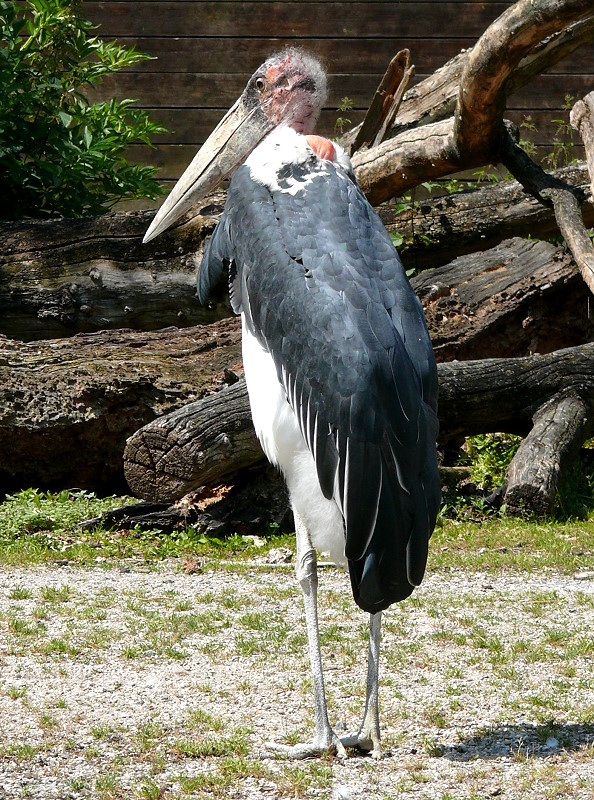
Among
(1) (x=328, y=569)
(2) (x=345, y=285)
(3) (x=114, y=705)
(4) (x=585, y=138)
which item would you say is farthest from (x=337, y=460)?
(4) (x=585, y=138)

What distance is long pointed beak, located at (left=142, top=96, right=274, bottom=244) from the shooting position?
380 cm

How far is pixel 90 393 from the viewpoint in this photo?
19.5 ft

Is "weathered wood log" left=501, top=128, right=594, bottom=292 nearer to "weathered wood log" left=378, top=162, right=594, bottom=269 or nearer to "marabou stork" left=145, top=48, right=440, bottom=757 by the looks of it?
"weathered wood log" left=378, top=162, right=594, bottom=269

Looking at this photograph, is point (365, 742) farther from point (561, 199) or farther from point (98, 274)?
point (98, 274)

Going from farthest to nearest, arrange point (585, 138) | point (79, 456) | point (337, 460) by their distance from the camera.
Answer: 1. point (79, 456)
2. point (585, 138)
3. point (337, 460)

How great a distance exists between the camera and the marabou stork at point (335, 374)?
Answer: 284cm

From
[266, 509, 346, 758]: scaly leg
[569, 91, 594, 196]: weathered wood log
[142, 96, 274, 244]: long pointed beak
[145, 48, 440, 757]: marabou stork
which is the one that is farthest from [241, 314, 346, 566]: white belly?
[569, 91, 594, 196]: weathered wood log

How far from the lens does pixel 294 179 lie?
3.15m

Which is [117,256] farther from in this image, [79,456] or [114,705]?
[114,705]

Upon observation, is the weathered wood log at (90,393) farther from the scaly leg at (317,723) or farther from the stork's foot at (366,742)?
the stork's foot at (366,742)

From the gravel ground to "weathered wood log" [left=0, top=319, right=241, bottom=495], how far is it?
1211 mm

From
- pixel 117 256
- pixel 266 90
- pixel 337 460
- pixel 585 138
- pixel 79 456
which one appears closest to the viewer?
pixel 337 460

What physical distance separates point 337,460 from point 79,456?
3.55 m

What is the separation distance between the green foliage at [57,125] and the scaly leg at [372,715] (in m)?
5.02
